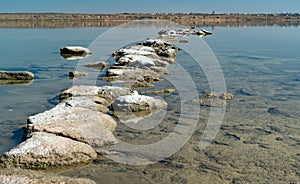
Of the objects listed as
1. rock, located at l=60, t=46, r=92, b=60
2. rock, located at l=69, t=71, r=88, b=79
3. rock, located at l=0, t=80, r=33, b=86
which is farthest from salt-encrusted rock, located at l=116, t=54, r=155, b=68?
rock, located at l=60, t=46, r=92, b=60

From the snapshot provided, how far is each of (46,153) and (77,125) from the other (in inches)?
39.8

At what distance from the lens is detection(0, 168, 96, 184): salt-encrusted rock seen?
4609 mm

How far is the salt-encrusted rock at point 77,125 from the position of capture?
20.5ft

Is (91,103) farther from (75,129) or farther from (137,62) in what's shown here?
(137,62)

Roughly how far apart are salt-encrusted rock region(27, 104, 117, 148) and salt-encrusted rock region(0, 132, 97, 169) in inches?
11.2

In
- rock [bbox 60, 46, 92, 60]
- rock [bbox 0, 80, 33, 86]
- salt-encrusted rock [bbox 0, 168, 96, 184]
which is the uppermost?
rock [bbox 60, 46, 92, 60]

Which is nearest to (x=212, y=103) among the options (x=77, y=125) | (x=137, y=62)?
(x=77, y=125)

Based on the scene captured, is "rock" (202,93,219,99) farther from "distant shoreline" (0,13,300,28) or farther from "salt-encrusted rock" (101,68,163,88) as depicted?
"distant shoreline" (0,13,300,28)

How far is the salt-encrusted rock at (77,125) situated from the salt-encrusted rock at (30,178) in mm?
1267

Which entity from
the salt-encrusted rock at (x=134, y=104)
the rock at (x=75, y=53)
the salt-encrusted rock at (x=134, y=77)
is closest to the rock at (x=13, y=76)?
the salt-encrusted rock at (x=134, y=77)

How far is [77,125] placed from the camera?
6480 mm

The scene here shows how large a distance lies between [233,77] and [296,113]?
458 cm

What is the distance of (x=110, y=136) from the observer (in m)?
6.51

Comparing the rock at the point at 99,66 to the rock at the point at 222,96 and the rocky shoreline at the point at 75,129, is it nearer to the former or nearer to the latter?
the rocky shoreline at the point at 75,129
